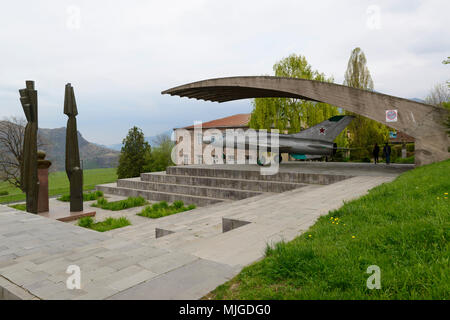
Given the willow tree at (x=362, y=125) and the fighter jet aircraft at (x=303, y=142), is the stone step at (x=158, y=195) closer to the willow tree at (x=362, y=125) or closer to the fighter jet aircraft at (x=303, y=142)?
the fighter jet aircraft at (x=303, y=142)

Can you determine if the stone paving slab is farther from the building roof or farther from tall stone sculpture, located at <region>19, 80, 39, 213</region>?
the building roof

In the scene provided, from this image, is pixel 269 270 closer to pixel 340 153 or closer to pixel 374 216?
pixel 374 216

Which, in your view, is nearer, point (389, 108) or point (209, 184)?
point (389, 108)

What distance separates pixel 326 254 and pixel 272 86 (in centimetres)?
1312

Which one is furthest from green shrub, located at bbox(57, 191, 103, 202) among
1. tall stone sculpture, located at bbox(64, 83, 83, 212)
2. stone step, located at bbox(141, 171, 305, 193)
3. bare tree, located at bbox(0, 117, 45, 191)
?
bare tree, located at bbox(0, 117, 45, 191)

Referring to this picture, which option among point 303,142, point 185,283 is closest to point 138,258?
point 185,283

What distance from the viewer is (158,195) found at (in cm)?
Answer: 1566

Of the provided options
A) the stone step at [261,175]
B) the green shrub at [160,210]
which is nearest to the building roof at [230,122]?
the stone step at [261,175]

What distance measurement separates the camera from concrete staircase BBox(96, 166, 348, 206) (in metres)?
13.1

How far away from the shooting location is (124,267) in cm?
365

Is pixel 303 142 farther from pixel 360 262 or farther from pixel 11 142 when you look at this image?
pixel 11 142

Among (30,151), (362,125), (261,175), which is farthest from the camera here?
(362,125)

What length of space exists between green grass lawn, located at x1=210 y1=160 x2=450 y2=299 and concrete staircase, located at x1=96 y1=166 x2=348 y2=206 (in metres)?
8.43

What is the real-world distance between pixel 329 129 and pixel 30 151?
15450mm
